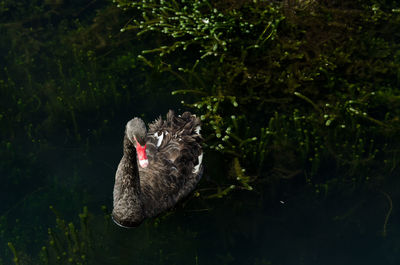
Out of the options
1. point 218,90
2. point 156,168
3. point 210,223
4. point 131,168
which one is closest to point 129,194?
point 131,168

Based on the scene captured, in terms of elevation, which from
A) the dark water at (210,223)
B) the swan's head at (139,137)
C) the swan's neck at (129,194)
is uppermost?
the swan's head at (139,137)

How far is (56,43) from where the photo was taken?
8.68 m

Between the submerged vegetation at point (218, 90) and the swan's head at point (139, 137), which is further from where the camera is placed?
the submerged vegetation at point (218, 90)

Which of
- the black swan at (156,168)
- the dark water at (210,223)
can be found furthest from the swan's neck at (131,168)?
the dark water at (210,223)

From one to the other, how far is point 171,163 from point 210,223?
3.44 feet

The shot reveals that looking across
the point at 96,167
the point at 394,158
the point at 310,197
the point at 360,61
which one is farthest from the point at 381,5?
the point at 96,167

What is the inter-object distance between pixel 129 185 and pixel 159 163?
0.67m

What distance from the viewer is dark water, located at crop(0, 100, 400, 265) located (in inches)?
230

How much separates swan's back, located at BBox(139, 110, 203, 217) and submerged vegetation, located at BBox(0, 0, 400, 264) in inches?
13.8

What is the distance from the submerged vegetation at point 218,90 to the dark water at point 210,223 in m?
0.05

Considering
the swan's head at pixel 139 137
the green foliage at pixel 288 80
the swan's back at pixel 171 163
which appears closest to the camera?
the swan's head at pixel 139 137

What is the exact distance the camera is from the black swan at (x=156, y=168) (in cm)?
533

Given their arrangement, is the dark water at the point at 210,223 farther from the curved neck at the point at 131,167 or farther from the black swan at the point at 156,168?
the curved neck at the point at 131,167

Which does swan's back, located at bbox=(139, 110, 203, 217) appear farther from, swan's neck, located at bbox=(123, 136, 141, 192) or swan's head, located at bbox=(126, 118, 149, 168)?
swan's head, located at bbox=(126, 118, 149, 168)
